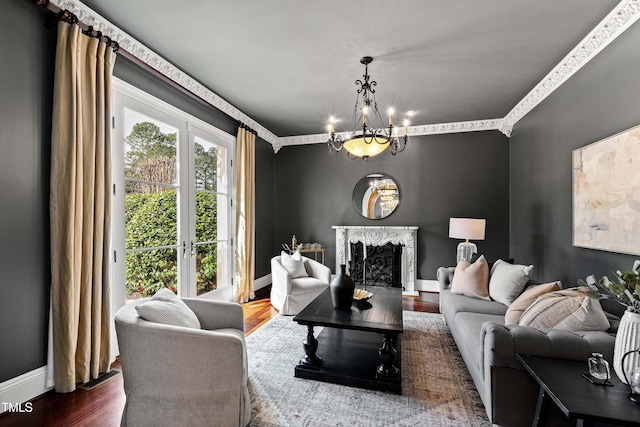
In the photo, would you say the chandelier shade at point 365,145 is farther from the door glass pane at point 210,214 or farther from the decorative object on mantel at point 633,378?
the decorative object on mantel at point 633,378

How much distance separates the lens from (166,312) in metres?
1.83

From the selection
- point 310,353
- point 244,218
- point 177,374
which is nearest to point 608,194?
point 310,353

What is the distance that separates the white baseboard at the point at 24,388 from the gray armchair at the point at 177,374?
95 cm

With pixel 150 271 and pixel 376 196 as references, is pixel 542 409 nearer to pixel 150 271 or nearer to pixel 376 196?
pixel 150 271

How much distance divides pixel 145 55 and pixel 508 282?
4.21 m

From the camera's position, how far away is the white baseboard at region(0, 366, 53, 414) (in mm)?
1932

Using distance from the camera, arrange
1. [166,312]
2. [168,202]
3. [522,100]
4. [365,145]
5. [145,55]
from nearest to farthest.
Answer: [166,312] < [145,55] < [365,145] < [168,202] < [522,100]

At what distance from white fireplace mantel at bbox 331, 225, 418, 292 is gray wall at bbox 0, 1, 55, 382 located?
4.01m

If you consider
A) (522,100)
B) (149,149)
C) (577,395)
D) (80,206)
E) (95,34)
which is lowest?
(577,395)

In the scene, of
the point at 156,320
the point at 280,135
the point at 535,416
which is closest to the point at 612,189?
the point at 535,416

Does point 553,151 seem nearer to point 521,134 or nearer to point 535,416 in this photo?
point 521,134

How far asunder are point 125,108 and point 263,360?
107 inches

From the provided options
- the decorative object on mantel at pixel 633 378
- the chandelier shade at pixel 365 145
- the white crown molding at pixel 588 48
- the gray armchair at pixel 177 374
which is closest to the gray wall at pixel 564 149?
the white crown molding at pixel 588 48

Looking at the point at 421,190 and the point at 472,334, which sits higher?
the point at 421,190
